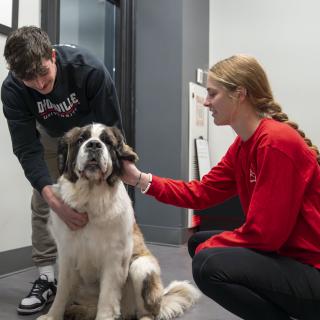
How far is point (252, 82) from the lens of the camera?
1.57m

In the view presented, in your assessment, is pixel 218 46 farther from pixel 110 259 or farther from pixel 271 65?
pixel 110 259

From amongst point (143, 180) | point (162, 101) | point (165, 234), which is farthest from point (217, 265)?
point (162, 101)

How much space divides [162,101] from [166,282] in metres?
2.07

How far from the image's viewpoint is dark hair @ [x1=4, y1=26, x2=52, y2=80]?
5.62 ft

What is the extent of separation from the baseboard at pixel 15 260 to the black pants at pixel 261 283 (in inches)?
67.3

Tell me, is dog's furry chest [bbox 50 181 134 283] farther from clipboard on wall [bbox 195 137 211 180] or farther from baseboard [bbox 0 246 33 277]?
clipboard on wall [bbox 195 137 211 180]

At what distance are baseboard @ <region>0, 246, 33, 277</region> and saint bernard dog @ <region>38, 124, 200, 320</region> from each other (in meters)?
0.99

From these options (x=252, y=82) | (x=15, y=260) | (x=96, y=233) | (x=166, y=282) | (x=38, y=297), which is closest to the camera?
(x=252, y=82)

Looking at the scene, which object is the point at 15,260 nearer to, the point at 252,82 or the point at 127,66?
the point at 252,82

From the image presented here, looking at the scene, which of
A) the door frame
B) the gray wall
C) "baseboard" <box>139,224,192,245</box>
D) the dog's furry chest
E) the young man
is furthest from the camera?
the door frame

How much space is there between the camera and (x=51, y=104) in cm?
207

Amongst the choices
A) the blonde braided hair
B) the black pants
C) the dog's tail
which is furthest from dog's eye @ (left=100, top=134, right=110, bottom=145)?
the dog's tail

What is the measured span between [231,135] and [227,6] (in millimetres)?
1543

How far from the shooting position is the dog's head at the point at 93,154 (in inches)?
68.7
